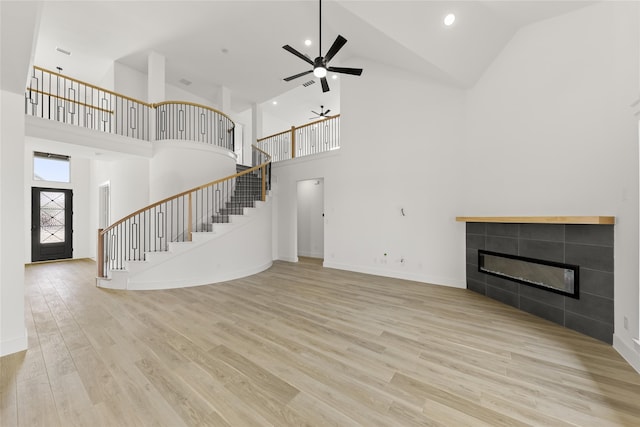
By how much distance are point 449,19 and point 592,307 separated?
407 centimetres

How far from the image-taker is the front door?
7.09 metres

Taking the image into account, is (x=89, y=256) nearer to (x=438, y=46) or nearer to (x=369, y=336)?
(x=369, y=336)

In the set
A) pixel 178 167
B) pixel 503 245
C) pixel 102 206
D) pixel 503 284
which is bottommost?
pixel 503 284

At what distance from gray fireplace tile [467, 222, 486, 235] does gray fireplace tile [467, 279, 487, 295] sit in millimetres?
857

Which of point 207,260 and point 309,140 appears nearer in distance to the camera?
point 207,260

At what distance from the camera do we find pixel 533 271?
335 cm

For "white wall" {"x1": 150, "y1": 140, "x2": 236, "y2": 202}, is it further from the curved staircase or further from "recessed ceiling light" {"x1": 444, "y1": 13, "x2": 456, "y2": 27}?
"recessed ceiling light" {"x1": 444, "y1": 13, "x2": 456, "y2": 27}

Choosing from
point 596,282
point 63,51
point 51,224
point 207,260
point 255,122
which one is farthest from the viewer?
point 255,122

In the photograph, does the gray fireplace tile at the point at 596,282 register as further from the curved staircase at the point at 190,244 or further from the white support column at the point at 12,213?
the white support column at the point at 12,213

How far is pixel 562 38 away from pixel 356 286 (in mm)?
4738

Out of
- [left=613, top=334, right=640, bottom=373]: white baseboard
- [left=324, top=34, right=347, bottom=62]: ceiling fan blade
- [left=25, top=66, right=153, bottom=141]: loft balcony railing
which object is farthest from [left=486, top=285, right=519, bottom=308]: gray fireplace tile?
[left=25, top=66, right=153, bottom=141]: loft balcony railing

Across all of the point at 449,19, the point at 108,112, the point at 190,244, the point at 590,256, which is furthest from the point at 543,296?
the point at 108,112

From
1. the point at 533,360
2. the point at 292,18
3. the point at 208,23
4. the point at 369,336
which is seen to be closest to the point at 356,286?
the point at 369,336

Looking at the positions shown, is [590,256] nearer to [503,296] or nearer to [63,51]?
[503,296]
